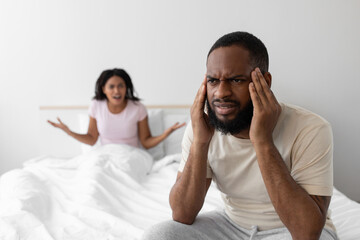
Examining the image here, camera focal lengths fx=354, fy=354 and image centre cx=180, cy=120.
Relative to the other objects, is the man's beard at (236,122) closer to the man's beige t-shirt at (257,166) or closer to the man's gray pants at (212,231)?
the man's beige t-shirt at (257,166)

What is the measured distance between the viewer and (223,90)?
3.42 ft

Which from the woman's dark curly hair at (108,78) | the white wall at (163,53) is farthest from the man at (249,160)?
the white wall at (163,53)

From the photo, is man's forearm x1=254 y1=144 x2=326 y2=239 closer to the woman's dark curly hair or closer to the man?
the man

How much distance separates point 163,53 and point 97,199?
1457 mm

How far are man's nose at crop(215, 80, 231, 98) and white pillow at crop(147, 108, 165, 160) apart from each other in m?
1.63


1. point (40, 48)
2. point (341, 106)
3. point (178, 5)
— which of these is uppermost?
point (178, 5)

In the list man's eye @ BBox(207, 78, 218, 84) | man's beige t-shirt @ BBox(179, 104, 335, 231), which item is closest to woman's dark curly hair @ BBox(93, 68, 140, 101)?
man's beige t-shirt @ BBox(179, 104, 335, 231)

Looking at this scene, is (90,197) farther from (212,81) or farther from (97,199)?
(212,81)

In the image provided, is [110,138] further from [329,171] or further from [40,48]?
[329,171]

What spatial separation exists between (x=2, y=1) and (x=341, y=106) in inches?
114

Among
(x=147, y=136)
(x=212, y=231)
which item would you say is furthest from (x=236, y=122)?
(x=147, y=136)

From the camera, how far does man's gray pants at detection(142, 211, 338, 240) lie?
1042 millimetres

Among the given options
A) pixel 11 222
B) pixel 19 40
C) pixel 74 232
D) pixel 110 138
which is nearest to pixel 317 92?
pixel 110 138

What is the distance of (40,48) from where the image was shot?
3.02 m
